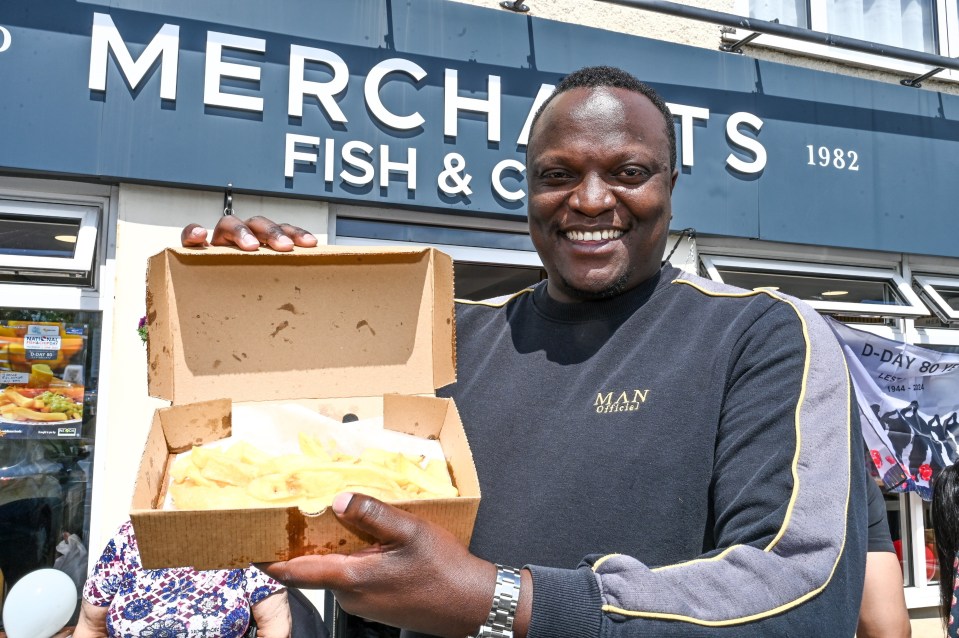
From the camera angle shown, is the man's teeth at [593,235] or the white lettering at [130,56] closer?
the man's teeth at [593,235]

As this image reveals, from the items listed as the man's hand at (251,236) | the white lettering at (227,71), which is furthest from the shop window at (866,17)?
the man's hand at (251,236)

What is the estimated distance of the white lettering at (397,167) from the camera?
4.36 meters

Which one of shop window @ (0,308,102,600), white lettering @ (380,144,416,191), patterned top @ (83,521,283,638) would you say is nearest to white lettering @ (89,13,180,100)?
white lettering @ (380,144,416,191)

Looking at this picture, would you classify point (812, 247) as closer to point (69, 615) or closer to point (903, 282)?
point (903, 282)

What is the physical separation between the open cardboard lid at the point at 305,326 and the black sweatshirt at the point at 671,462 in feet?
0.61

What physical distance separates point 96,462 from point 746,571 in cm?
374

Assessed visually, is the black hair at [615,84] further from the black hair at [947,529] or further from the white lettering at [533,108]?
the white lettering at [533,108]

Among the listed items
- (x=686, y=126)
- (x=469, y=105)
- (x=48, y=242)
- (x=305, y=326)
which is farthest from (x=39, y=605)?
(x=686, y=126)

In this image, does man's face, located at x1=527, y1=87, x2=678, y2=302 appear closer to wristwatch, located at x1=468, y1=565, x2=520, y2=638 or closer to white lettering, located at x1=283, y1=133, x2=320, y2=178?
wristwatch, located at x1=468, y1=565, x2=520, y2=638

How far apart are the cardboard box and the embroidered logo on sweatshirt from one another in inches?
11.6

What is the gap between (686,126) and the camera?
16.4ft

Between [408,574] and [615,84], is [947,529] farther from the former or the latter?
[408,574]

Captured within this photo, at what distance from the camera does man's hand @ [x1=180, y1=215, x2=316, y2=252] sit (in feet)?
5.26

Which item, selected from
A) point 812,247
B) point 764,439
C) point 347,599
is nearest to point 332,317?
point 347,599
